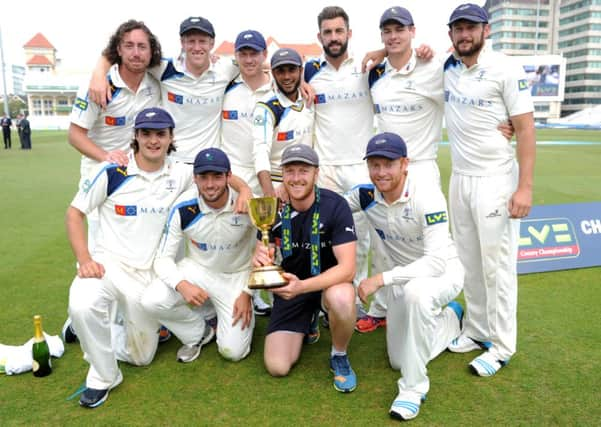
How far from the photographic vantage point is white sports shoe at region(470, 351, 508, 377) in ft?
11.2

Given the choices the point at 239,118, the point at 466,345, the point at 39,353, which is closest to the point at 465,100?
the point at 466,345

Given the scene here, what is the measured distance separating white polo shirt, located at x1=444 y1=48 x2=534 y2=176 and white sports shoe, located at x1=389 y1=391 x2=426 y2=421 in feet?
5.22

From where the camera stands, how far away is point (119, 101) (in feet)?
13.4

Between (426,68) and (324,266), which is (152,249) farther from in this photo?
(426,68)

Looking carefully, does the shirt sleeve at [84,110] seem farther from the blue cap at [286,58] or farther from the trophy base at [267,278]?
the trophy base at [267,278]

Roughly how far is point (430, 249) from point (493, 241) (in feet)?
1.89

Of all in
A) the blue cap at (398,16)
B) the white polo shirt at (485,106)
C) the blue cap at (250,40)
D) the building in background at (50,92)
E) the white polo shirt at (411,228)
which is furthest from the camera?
the building in background at (50,92)

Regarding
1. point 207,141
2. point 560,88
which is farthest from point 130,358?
point 560,88

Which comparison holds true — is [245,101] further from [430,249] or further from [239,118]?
[430,249]

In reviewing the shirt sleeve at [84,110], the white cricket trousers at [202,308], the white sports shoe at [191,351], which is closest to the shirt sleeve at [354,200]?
the white cricket trousers at [202,308]

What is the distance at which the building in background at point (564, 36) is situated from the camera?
75812mm

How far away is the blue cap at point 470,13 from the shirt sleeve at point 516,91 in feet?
1.20

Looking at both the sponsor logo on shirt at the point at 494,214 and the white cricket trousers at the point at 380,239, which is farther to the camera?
the white cricket trousers at the point at 380,239

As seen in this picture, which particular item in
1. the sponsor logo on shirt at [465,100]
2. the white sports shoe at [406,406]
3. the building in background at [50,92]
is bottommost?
the white sports shoe at [406,406]
